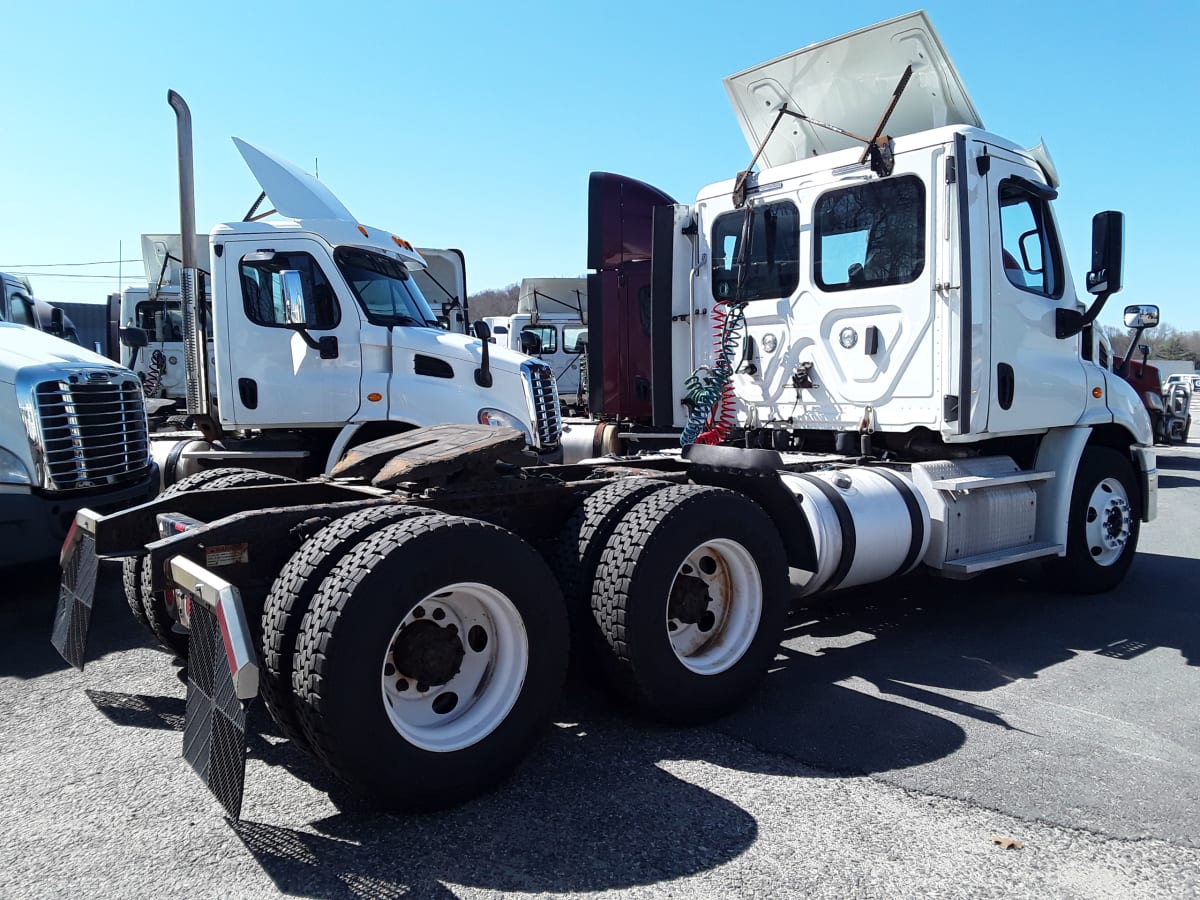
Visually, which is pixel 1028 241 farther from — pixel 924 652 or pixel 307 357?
pixel 307 357

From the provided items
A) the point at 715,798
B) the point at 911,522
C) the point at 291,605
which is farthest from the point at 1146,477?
the point at 291,605

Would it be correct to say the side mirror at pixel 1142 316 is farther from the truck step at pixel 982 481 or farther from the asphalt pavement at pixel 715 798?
the asphalt pavement at pixel 715 798

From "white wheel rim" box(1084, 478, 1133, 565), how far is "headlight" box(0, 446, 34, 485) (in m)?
7.35

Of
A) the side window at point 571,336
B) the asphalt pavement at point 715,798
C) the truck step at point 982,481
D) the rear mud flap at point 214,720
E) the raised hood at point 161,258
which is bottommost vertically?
the asphalt pavement at point 715,798

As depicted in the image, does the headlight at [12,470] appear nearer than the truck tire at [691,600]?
No

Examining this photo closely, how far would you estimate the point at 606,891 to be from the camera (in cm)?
273

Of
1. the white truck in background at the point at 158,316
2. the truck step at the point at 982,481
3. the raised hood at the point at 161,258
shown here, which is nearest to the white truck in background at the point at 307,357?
the truck step at the point at 982,481

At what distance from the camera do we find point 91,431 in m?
6.18

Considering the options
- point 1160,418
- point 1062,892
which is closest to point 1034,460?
point 1062,892

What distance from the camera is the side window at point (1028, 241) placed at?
618 centimetres

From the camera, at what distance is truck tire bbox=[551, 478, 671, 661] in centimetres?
396

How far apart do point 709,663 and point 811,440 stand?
310 centimetres

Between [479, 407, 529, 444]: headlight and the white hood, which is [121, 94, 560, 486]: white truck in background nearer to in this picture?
[479, 407, 529, 444]: headlight

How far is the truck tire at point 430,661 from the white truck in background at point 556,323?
16475 millimetres
